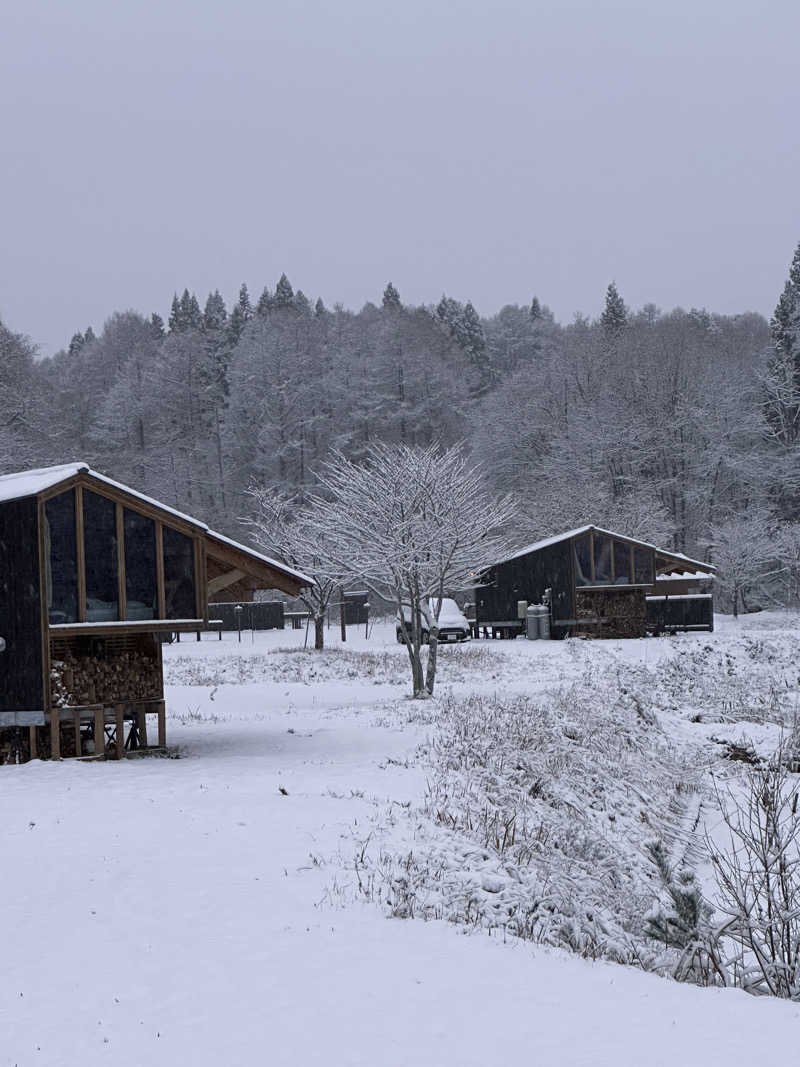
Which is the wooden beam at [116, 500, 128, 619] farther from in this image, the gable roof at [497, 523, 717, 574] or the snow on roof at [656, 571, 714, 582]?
the snow on roof at [656, 571, 714, 582]

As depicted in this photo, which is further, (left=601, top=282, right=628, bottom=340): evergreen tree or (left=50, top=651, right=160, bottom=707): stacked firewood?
(left=601, top=282, right=628, bottom=340): evergreen tree

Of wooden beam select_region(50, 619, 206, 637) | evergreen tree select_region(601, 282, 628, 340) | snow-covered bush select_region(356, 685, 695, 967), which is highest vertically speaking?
evergreen tree select_region(601, 282, 628, 340)

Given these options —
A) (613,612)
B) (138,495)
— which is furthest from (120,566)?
(613,612)

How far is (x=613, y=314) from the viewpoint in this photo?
7375 centimetres

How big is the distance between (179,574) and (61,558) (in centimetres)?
165

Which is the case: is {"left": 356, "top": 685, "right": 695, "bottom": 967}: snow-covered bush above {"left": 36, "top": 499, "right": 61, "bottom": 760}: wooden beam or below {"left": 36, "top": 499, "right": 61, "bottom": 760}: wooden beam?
below

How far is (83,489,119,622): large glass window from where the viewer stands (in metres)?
13.0

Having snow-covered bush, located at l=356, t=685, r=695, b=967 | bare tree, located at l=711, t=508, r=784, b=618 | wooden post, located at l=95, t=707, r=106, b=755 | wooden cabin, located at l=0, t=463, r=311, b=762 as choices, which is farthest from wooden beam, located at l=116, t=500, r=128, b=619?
bare tree, located at l=711, t=508, r=784, b=618

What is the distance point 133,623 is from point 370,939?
7.82 meters

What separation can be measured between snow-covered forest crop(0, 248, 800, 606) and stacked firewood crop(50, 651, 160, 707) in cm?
2572

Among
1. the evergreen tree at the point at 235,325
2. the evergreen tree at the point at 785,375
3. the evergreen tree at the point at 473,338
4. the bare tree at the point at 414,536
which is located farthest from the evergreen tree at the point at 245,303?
the bare tree at the point at 414,536

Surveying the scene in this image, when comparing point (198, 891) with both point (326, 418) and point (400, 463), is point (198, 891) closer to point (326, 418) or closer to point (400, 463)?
point (400, 463)

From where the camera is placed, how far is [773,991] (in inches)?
249

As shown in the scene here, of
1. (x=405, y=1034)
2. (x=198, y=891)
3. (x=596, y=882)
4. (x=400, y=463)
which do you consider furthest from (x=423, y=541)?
(x=405, y=1034)
